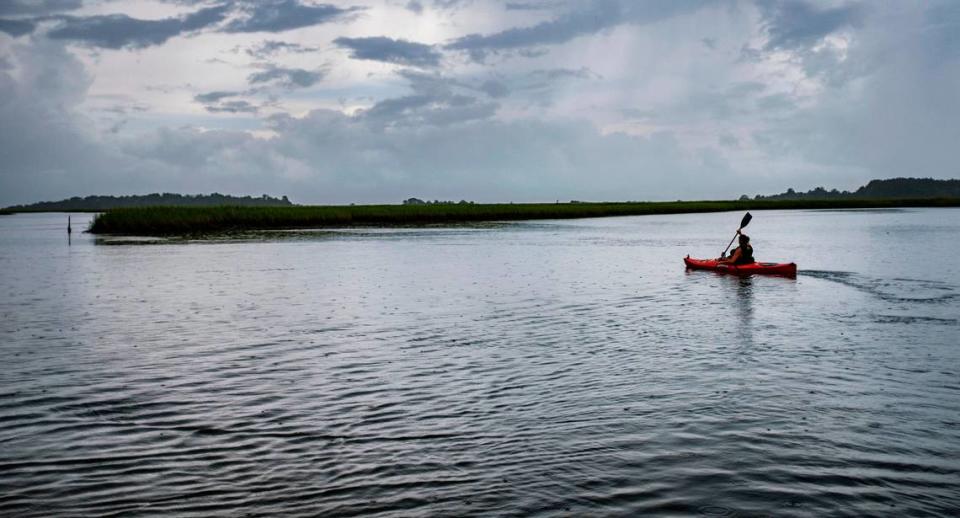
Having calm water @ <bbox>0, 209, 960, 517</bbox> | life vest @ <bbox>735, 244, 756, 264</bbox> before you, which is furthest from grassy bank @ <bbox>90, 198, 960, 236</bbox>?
life vest @ <bbox>735, 244, 756, 264</bbox>

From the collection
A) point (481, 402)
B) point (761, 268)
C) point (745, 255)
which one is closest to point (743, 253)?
point (745, 255)

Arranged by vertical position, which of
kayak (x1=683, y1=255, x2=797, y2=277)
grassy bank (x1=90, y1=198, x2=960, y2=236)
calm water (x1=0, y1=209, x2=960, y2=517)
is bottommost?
calm water (x1=0, y1=209, x2=960, y2=517)

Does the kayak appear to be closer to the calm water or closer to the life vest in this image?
the life vest

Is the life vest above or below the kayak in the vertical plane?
above

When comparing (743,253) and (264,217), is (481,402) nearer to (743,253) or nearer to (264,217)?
(743,253)

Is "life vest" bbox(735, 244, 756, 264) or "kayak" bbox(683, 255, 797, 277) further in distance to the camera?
"life vest" bbox(735, 244, 756, 264)

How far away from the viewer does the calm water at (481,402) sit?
8.35 m

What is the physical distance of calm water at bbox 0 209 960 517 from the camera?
8352mm

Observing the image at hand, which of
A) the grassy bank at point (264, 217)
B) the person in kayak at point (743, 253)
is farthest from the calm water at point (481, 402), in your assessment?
the grassy bank at point (264, 217)

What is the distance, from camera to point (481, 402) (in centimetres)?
1226

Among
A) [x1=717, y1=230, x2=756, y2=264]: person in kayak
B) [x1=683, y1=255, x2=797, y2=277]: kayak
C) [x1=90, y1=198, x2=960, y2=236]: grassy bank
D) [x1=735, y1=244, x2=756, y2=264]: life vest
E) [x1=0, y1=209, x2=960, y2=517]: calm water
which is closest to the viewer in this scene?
[x1=0, y1=209, x2=960, y2=517]: calm water

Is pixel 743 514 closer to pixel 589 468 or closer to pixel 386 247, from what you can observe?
pixel 589 468

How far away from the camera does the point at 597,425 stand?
10961mm

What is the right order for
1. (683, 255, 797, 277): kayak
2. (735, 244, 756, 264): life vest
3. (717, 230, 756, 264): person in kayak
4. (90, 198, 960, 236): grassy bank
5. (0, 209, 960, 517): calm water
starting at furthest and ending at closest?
(90, 198, 960, 236): grassy bank
(735, 244, 756, 264): life vest
(717, 230, 756, 264): person in kayak
(683, 255, 797, 277): kayak
(0, 209, 960, 517): calm water
